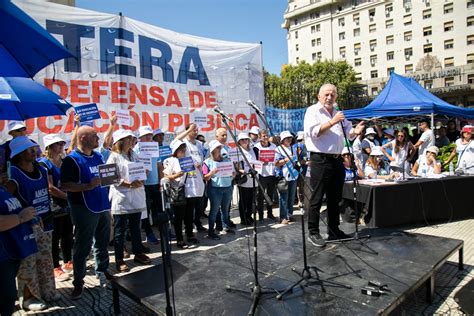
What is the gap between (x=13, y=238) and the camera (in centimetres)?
260

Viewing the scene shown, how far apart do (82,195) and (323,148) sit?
2.80m

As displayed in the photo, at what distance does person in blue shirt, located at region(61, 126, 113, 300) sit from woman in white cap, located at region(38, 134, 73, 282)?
769 mm

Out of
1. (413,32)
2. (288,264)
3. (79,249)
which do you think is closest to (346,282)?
(288,264)

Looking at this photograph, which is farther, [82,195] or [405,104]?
[405,104]

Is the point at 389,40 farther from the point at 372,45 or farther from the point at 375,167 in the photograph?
the point at 375,167

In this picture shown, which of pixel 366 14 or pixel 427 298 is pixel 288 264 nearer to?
pixel 427 298

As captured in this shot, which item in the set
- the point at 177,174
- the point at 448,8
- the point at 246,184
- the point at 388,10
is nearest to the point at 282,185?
the point at 246,184

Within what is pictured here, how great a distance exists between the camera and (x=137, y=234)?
4.63 m

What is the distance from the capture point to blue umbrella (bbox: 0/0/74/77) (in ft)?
7.68

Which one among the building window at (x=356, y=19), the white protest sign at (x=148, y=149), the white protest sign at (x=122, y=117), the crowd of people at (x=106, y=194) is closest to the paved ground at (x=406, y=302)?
the crowd of people at (x=106, y=194)

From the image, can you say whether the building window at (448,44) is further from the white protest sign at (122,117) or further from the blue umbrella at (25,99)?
the blue umbrella at (25,99)

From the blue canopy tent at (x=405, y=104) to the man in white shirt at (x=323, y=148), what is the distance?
7.49 metres

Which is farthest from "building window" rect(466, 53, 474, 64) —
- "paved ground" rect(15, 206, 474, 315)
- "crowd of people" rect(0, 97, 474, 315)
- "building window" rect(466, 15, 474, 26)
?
"paved ground" rect(15, 206, 474, 315)

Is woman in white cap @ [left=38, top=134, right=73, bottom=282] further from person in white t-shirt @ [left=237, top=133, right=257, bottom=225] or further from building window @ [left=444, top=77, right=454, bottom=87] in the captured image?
building window @ [left=444, top=77, right=454, bottom=87]
